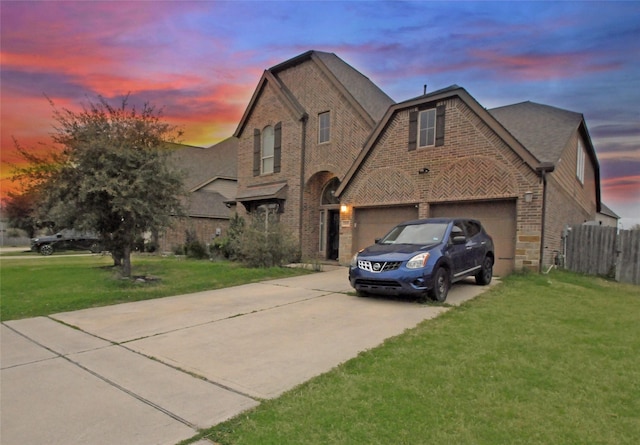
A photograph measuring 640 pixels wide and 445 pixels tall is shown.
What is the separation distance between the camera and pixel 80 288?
10.5 metres

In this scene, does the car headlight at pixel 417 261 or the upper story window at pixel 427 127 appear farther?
the upper story window at pixel 427 127

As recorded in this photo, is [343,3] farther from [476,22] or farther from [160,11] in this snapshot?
[160,11]

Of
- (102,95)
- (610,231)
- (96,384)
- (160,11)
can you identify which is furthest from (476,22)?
(96,384)

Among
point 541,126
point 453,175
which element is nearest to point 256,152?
point 453,175

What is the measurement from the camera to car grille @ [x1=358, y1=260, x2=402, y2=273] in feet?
25.4

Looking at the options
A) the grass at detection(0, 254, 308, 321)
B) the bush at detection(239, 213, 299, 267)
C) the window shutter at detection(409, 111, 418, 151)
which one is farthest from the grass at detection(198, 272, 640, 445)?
the bush at detection(239, 213, 299, 267)

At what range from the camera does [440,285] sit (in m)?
7.86

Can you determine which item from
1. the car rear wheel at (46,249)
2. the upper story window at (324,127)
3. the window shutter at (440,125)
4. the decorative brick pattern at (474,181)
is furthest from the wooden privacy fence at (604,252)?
the car rear wheel at (46,249)

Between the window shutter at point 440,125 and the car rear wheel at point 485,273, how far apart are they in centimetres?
458

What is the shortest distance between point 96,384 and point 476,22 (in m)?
15.0

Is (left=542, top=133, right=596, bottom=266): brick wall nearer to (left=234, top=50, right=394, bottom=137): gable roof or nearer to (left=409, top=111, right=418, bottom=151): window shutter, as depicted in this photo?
(left=409, top=111, right=418, bottom=151): window shutter

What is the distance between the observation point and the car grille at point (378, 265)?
7729 millimetres

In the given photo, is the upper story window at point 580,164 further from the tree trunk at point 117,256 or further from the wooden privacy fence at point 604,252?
the tree trunk at point 117,256

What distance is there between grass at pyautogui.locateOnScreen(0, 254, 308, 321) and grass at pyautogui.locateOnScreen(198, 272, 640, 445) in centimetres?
699
